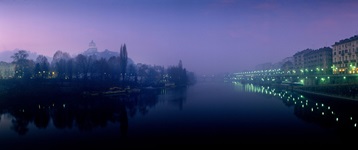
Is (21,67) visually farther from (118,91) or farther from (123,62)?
(123,62)

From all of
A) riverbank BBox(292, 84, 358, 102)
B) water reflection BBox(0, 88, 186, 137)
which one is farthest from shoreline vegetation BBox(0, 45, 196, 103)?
riverbank BBox(292, 84, 358, 102)

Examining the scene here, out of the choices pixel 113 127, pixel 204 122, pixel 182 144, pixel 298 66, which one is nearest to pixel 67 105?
pixel 113 127

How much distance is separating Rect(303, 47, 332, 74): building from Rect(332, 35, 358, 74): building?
882 cm

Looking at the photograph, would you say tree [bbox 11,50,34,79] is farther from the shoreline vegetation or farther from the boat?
the boat

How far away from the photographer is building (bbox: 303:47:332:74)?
326 ft

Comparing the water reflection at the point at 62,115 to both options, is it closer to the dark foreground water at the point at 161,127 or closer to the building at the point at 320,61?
the dark foreground water at the point at 161,127

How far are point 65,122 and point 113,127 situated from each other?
8.79m

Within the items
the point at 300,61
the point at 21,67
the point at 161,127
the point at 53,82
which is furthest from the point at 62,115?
the point at 300,61

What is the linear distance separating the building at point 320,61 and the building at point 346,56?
8.82m

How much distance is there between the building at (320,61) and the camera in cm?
9944

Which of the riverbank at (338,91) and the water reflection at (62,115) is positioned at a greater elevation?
the riverbank at (338,91)

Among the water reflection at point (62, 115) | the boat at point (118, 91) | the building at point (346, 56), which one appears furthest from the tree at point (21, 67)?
the building at point (346, 56)

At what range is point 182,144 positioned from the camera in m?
26.6

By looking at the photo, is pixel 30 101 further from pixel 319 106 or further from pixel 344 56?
pixel 344 56
